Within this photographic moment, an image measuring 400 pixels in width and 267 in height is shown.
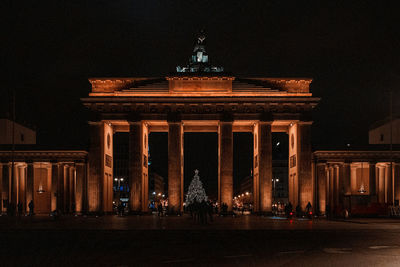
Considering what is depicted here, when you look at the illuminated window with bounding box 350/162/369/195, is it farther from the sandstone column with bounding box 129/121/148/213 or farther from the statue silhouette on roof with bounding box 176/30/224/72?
the sandstone column with bounding box 129/121/148/213

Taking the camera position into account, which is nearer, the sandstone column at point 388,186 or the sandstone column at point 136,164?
the sandstone column at point 136,164

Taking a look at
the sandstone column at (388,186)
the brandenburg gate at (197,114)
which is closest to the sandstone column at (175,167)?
the brandenburg gate at (197,114)

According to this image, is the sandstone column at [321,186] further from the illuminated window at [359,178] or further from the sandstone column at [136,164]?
the sandstone column at [136,164]

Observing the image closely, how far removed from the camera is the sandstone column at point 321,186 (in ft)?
235

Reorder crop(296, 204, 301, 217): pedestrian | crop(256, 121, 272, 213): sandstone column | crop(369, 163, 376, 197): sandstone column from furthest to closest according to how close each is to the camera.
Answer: crop(369, 163, 376, 197): sandstone column < crop(256, 121, 272, 213): sandstone column < crop(296, 204, 301, 217): pedestrian

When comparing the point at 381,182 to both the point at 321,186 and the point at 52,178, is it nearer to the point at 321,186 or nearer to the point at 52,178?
the point at 321,186

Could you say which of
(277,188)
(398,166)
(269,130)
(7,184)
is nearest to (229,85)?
(269,130)

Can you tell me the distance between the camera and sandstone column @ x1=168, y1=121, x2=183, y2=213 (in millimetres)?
69106

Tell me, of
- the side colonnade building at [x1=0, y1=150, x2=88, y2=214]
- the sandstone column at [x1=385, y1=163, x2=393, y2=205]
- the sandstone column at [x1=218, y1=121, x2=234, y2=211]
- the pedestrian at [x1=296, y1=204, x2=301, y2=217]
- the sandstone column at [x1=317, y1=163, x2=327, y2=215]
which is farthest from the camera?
the sandstone column at [x1=385, y1=163, x2=393, y2=205]

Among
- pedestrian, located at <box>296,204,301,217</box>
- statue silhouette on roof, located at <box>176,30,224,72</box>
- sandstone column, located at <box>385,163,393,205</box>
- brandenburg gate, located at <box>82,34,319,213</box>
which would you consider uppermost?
statue silhouette on roof, located at <box>176,30,224,72</box>

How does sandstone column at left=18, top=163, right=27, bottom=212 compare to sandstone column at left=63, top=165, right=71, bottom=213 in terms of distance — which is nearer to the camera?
sandstone column at left=63, top=165, right=71, bottom=213

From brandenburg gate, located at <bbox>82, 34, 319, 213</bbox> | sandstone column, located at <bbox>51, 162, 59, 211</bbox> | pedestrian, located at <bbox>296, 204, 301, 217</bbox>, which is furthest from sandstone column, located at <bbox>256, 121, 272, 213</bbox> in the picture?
sandstone column, located at <bbox>51, 162, 59, 211</bbox>

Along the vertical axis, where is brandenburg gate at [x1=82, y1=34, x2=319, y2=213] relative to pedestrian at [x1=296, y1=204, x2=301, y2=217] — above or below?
above

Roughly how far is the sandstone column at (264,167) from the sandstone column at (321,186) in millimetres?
6989
